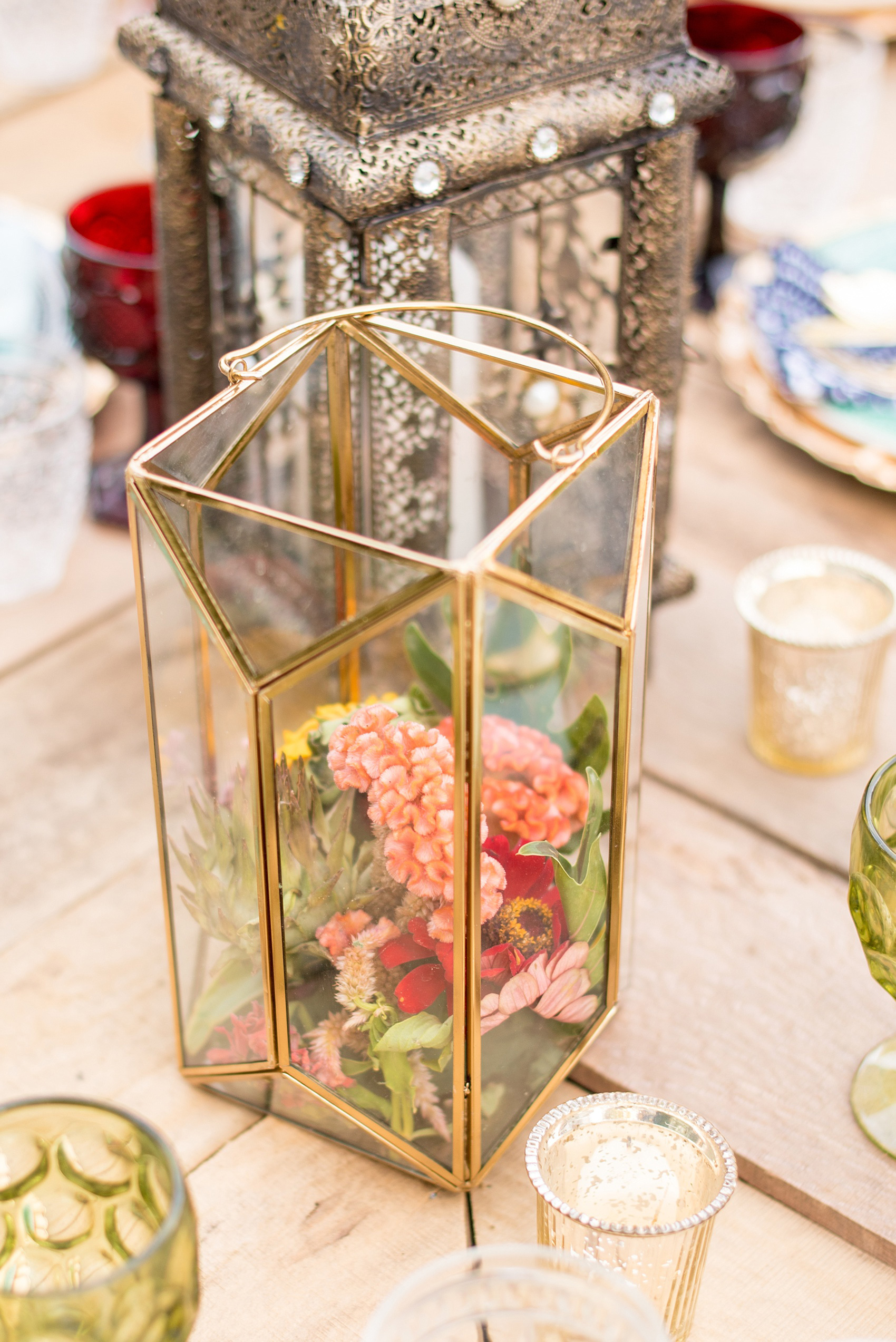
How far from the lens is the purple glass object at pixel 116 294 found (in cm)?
63

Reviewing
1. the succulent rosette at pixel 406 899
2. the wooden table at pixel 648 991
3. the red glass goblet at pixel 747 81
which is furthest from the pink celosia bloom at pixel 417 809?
the red glass goblet at pixel 747 81

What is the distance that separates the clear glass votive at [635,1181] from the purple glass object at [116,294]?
1.28ft

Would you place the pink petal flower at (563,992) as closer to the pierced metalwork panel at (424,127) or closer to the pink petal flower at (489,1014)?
the pink petal flower at (489,1014)

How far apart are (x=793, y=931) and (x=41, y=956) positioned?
0.85ft

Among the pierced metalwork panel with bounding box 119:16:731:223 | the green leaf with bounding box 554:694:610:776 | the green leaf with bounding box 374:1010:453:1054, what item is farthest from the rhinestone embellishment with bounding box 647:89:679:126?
the green leaf with bounding box 374:1010:453:1054

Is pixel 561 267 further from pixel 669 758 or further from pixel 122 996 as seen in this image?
pixel 122 996

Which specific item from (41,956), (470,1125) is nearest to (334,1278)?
(470,1125)

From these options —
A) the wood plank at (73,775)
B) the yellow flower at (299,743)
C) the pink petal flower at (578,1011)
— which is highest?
the yellow flower at (299,743)

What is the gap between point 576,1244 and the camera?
0.35m

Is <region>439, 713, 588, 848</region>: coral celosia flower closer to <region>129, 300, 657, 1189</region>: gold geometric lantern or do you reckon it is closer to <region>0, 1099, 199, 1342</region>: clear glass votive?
<region>129, 300, 657, 1189</region>: gold geometric lantern

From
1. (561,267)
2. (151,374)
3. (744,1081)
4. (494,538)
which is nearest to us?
(494,538)

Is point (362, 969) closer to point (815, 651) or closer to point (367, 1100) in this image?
point (367, 1100)

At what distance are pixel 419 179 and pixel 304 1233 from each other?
0.32 metres

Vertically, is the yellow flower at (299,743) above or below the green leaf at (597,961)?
above
